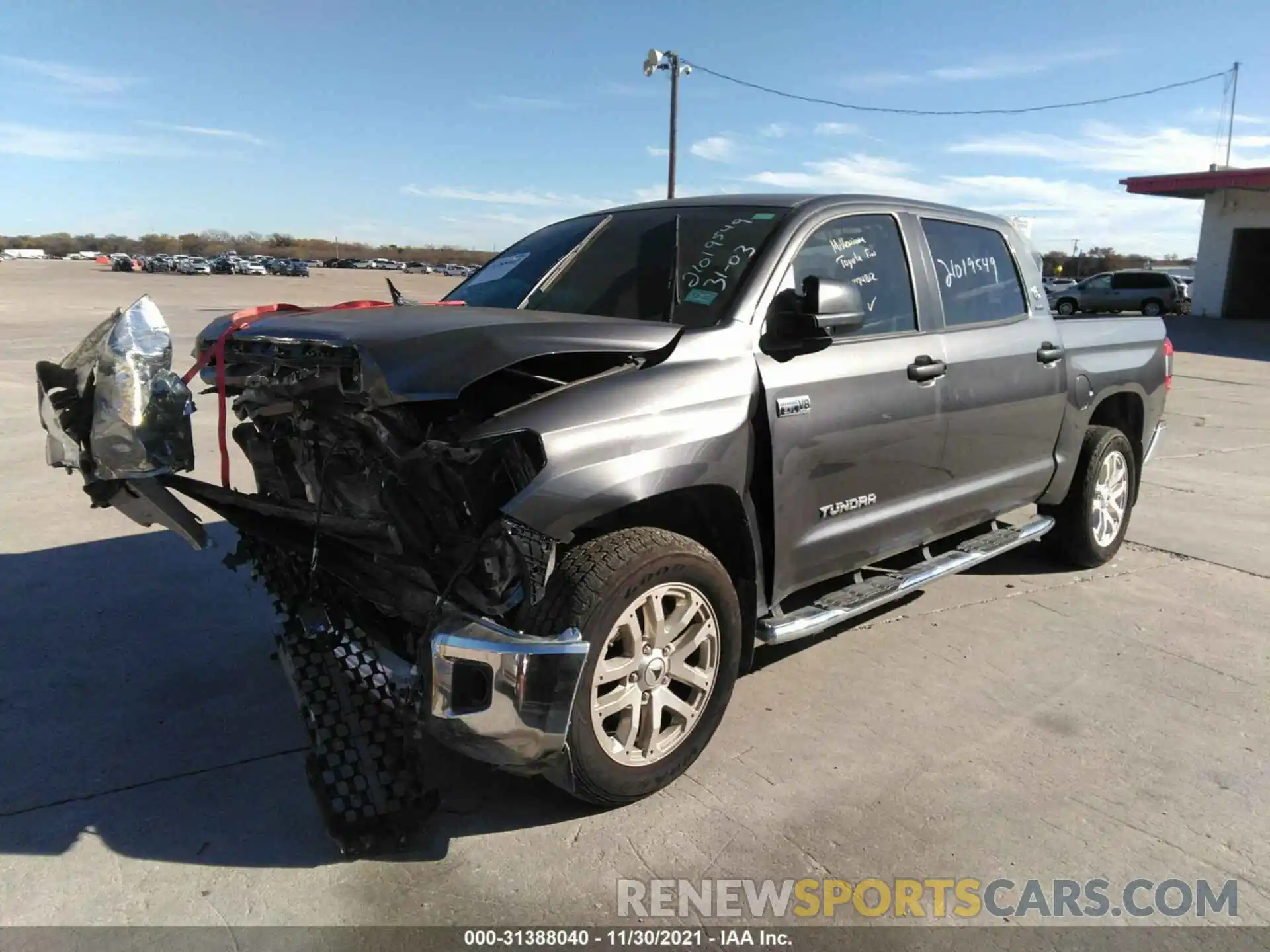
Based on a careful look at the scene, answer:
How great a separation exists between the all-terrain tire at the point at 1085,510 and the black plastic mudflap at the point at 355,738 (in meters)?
3.99

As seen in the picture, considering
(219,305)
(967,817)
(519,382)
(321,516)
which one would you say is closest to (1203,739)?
(967,817)

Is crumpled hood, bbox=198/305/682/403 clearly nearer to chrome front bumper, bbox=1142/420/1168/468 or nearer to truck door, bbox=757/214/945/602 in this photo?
truck door, bbox=757/214/945/602

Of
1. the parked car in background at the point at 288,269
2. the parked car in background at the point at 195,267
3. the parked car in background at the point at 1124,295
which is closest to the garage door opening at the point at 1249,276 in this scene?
the parked car in background at the point at 1124,295

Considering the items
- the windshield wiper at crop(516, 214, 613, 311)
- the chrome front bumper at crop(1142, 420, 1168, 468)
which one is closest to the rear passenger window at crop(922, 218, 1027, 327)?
the windshield wiper at crop(516, 214, 613, 311)

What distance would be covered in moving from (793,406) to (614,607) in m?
1.10

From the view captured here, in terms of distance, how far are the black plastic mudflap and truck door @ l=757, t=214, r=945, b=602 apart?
146 cm

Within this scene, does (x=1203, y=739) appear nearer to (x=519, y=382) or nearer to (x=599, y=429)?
(x=599, y=429)

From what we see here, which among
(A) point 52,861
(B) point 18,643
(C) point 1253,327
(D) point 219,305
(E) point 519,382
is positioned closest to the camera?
(A) point 52,861

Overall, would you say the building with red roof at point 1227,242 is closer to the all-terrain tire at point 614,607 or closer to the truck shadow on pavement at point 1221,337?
the truck shadow on pavement at point 1221,337

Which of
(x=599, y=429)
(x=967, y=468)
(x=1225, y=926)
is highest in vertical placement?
(x=599, y=429)

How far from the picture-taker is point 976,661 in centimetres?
432

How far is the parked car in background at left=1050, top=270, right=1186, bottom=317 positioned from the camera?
31.9 m

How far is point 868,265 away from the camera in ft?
13.4

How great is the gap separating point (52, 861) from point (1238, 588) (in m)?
5.75
